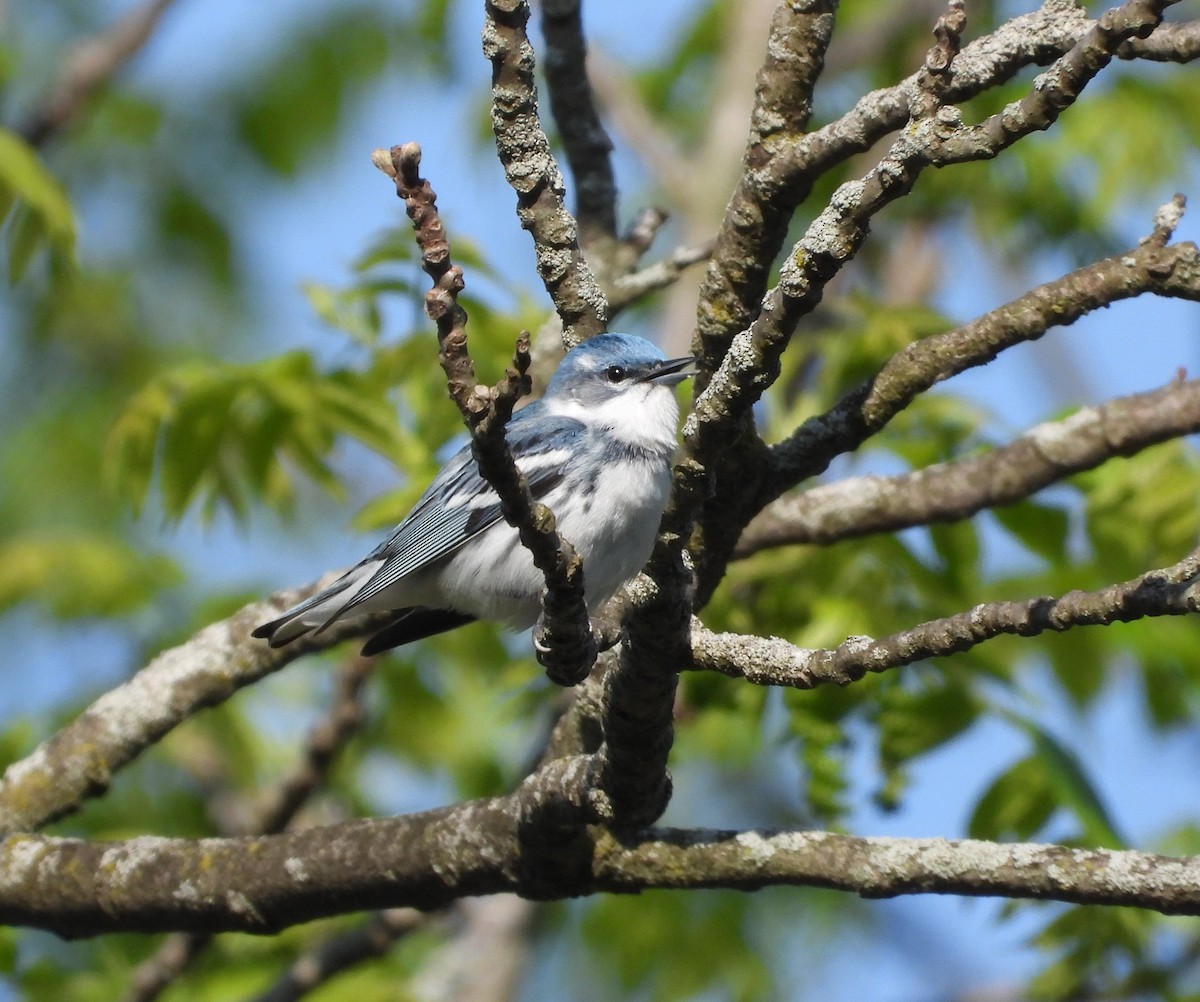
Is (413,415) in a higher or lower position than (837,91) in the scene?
lower

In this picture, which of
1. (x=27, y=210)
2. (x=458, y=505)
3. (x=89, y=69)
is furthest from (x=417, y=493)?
(x=89, y=69)

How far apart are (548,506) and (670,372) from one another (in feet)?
2.63

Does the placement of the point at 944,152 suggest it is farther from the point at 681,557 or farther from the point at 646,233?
the point at 646,233

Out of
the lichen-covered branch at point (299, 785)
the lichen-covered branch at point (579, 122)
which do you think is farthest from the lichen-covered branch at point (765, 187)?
the lichen-covered branch at point (299, 785)

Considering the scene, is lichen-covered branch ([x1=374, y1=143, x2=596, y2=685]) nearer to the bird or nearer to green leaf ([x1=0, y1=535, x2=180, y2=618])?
the bird

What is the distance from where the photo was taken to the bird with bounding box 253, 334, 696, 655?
13.5ft

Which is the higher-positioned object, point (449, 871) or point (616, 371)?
point (616, 371)

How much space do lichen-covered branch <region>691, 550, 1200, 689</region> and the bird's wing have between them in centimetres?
152

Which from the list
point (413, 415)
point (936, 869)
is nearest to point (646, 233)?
point (413, 415)

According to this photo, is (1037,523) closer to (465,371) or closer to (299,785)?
(299,785)

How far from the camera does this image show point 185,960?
5.20m

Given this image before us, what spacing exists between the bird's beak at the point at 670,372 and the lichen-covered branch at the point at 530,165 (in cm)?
90

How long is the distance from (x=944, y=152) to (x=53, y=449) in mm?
7468

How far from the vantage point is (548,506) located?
13.1 feet
